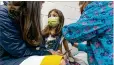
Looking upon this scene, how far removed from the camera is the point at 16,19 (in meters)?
1.23

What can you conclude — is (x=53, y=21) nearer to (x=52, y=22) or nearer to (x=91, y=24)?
(x=52, y=22)

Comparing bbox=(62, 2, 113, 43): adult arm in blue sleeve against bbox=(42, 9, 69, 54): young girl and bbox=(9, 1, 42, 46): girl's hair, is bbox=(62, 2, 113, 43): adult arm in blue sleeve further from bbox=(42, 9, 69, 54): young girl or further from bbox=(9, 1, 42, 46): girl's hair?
bbox=(42, 9, 69, 54): young girl

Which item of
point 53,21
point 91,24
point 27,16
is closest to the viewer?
point 91,24

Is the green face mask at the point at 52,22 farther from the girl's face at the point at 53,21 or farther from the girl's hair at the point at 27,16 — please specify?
the girl's hair at the point at 27,16

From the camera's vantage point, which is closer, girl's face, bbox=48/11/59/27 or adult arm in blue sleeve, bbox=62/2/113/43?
adult arm in blue sleeve, bbox=62/2/113/43

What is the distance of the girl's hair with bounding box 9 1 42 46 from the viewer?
47.9 inches

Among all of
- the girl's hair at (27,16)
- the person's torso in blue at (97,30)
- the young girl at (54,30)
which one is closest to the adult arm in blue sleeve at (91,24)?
the person's torso in blue at (97,30)

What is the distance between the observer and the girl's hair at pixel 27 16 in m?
1.22

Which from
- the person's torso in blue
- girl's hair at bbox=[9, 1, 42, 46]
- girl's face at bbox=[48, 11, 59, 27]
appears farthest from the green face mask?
the person's torso in blue

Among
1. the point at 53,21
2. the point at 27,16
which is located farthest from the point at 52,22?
the point at 27,16

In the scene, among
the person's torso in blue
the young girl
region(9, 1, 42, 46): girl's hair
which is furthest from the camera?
the young girl

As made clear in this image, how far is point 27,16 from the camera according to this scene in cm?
123

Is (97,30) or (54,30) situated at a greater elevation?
Answer: (97,30)

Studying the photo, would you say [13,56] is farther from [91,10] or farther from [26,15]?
[91,10]
